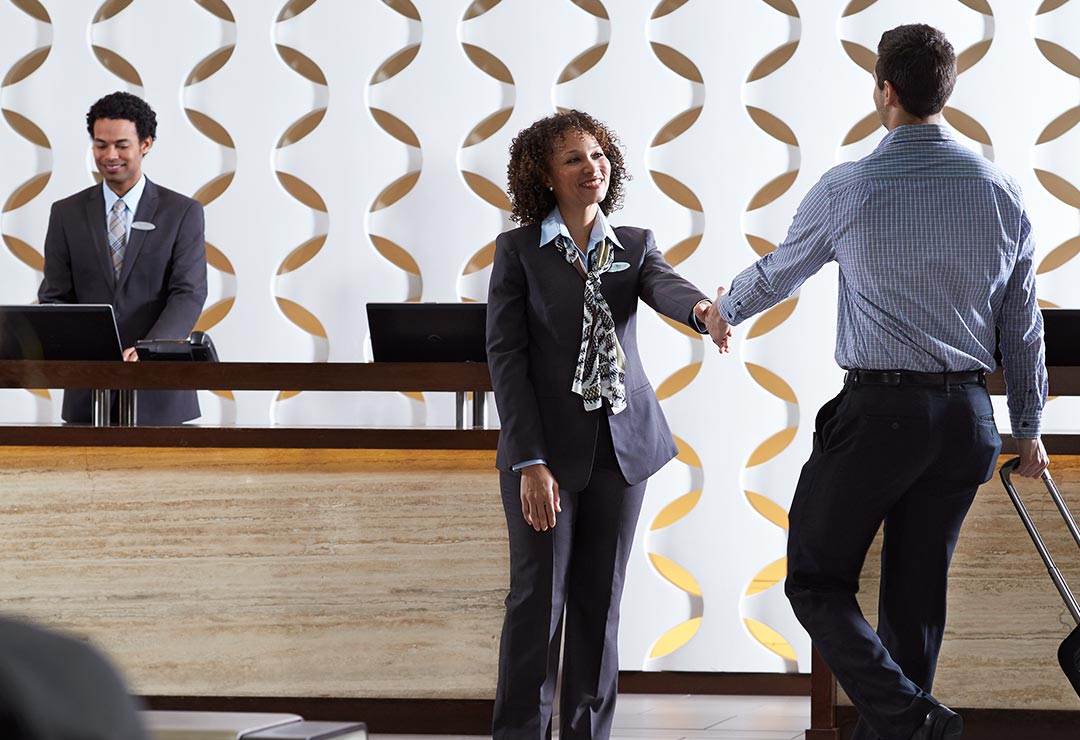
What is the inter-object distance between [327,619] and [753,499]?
186 cm

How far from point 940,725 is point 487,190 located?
3053 millimetres

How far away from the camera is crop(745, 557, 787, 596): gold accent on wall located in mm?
4730

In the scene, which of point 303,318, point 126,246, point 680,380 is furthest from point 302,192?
point 680,380

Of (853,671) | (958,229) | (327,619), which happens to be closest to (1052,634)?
(853,671)

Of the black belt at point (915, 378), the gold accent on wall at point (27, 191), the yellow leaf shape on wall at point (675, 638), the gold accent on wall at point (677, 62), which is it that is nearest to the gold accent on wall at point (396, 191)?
the gold accent on wall at point (677, 62)

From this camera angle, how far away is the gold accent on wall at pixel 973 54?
4836 millimetres

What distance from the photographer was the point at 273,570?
3.53 m

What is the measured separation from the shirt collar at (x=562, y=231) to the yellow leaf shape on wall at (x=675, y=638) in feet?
7.23

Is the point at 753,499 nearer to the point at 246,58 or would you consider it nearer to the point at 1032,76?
the point at 1032,76

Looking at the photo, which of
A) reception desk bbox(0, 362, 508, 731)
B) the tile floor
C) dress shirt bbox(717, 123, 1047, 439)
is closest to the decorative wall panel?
the tile floor

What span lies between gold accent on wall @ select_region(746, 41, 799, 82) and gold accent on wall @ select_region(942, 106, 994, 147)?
0.62 meters

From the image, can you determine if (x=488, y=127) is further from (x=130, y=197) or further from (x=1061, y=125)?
(x=1061, y=125)

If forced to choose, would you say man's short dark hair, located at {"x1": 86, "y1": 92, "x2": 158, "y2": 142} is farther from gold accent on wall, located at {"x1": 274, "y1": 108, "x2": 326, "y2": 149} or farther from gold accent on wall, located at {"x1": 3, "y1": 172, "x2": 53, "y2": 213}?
gold accent on wall, located at {"x1": 3, "y1": 172, "x2": 53, "y2": 213}

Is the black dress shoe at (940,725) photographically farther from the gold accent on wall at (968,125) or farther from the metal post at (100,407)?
the gold accent on wall at (968,125)
